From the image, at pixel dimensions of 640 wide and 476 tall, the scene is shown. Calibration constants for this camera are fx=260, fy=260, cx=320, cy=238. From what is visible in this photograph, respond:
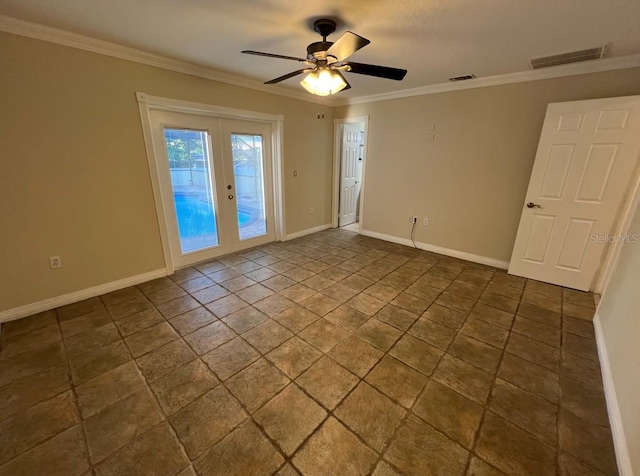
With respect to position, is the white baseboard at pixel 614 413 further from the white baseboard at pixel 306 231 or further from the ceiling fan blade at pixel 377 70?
the white baseboard at pixel 306 231

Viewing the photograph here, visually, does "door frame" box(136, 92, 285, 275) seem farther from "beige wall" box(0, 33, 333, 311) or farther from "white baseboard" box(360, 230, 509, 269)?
"white baseboard" box(360, 230, 509, 269)

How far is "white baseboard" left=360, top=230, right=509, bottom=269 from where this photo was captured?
359cm

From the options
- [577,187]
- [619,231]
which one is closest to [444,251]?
[577,187]

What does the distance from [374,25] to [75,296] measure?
12.1 feet

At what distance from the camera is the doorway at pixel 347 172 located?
194 inches

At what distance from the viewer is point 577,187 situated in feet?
9.14

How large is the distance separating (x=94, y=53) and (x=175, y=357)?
2.78 m

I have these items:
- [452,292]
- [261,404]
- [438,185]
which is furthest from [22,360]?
[438,185]

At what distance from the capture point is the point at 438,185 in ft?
12.8

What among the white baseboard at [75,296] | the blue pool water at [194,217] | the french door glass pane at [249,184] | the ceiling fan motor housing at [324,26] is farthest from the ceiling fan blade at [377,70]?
the white baseboard at [75,296]

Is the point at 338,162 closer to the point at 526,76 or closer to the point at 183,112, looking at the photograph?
the point at 183,112

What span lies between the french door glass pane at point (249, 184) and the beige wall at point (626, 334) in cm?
403

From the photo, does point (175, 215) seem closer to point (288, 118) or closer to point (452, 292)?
point (288, 118)

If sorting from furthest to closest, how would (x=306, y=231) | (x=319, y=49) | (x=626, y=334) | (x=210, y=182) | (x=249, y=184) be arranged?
1. (x=306, y=231)
2. (x=249, y=184)
3. (x=210, y=182)
4. (x=319, y=49)
5. (x=626, y=334)
